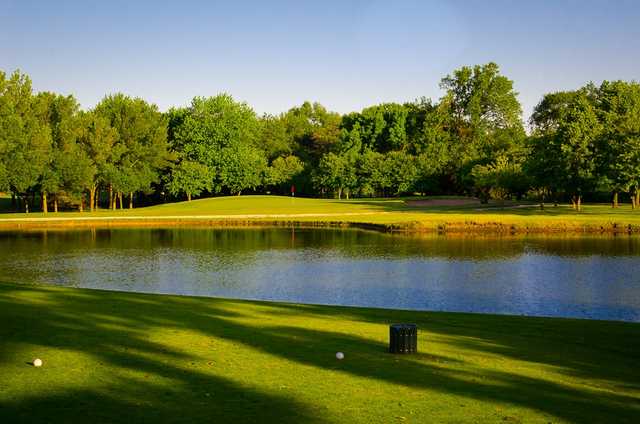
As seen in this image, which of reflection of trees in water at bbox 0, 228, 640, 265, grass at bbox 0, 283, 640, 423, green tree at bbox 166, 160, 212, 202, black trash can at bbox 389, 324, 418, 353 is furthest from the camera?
green tree at bbox 166, 160, 212, 202

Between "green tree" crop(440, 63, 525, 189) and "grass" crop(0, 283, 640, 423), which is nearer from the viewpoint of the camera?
"grass" crop(0, 283, 640, 423)

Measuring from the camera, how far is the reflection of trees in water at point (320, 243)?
42094 millimetres

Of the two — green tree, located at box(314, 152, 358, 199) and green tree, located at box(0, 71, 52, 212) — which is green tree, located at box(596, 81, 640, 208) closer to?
green tree, located at box(314, 152, 358, 199)

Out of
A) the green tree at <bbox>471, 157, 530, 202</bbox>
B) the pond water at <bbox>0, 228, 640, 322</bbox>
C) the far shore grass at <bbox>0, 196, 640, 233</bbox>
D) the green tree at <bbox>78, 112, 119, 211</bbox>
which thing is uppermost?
the green tree at <bbox>78, 112, 119, 211</bbox>

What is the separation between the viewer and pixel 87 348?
13484 millimetres

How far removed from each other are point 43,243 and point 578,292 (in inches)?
1537

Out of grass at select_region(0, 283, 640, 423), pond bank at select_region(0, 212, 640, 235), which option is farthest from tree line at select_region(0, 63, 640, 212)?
grass at select_region(0, 283, 640, 423)

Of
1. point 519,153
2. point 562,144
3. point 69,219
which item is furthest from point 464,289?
point 519,153

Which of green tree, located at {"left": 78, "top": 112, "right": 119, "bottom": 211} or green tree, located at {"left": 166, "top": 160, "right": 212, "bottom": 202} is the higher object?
green tree, located at {"left": 78, "top": 112, "right": 119, "bottom": 211}

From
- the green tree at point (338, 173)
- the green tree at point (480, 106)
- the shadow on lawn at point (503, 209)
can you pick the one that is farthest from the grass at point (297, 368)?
the green tree at point (480, 106)

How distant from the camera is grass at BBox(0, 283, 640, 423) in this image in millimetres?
9812

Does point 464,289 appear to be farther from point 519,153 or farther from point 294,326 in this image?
point 519,153

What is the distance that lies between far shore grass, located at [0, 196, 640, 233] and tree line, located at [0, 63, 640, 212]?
5.14m

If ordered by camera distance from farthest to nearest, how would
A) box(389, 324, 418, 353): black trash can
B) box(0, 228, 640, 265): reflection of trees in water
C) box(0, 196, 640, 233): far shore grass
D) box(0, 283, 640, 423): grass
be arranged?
box(0, 196, 640, 233): far shore grass → box(0, 228, 640, 265): reflection of trees in water → box(389, 324, 418, 353): black trash can → box(0, 283, 640, 423): grass
